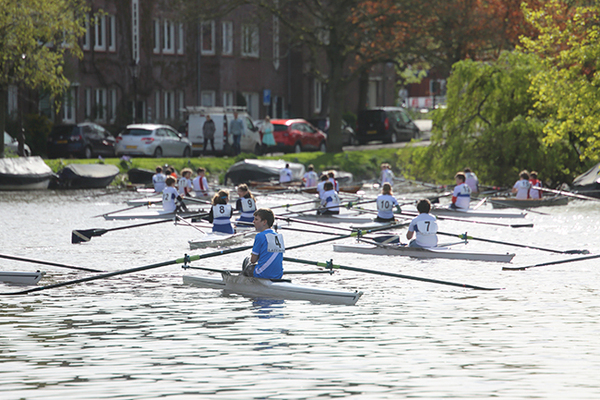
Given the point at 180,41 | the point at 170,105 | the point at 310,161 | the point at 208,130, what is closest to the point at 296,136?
the point at 310,161

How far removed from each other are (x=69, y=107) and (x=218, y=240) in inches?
1166

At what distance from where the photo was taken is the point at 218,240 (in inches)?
767

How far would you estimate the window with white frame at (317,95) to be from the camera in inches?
2387

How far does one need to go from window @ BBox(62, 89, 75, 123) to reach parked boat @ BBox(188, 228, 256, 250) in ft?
90.9

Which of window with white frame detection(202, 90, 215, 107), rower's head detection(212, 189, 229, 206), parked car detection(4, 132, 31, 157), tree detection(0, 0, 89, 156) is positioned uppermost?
tree detection(0, 0, 89, 156)

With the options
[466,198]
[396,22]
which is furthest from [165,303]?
[396,22]

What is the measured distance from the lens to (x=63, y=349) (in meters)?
10.5

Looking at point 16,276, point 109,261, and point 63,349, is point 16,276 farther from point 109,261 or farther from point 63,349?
point 63,349

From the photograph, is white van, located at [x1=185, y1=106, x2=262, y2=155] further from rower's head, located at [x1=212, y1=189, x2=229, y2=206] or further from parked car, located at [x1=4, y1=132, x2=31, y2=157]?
rower's head, located at [x1=212, y1=189, x2=229, y2=206]

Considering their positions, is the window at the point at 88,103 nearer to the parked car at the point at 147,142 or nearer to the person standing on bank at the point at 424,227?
the parked car at the point at 147,142

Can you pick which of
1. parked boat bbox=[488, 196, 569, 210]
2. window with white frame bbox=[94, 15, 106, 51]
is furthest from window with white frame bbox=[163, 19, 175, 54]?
parked boat bbox=[488, 196, 569, 210]

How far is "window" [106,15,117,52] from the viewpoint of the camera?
4900cm

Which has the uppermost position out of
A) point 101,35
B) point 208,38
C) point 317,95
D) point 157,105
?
point 208,38

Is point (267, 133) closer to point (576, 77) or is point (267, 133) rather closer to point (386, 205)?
point (576, 77)
